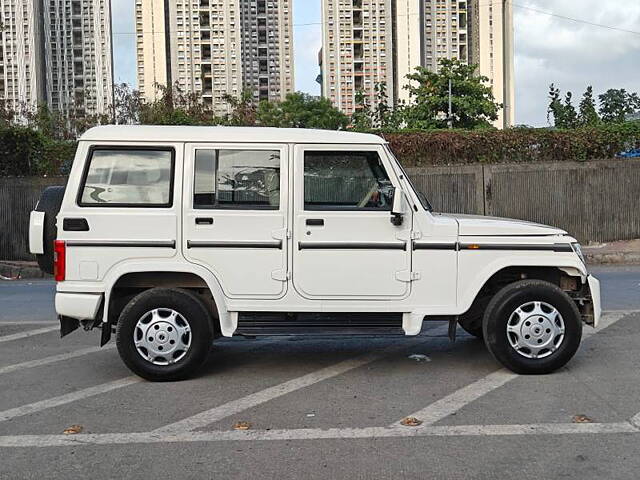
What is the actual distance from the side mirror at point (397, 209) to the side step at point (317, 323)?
783 millimetres

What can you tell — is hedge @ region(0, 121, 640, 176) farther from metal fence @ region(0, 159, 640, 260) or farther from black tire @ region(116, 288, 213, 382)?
black tire @ region(116, 288, 213, 382)

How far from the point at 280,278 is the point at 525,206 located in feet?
46.7

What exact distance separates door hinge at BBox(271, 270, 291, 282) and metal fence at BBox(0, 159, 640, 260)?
13.4m

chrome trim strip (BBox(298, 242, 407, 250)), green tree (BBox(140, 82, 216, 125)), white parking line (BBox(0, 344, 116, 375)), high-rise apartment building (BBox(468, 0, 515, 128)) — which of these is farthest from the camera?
high-rise apartment building (BBox(468, 0, 515, 128))

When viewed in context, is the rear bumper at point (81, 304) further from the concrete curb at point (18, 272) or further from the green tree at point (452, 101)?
the green tree at point (452, 101)

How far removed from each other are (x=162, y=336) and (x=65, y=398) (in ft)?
2.92

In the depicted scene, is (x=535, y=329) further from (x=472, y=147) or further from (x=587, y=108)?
(x=587, y=108)

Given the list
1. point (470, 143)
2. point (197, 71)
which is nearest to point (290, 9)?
point (197, 71)

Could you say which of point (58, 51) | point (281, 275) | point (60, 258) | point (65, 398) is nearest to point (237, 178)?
point (281, 275)

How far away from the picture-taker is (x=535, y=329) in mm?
6781

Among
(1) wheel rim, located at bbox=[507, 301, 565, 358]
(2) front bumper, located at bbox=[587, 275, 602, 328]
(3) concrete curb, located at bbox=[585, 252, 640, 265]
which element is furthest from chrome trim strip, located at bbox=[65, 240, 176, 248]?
(3) concrete curb, located at bbox=[585, 252, 640, 265]

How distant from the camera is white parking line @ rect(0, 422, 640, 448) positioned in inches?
212

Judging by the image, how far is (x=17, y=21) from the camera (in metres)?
61.7

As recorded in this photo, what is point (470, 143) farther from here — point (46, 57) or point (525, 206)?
point (46, 57)
